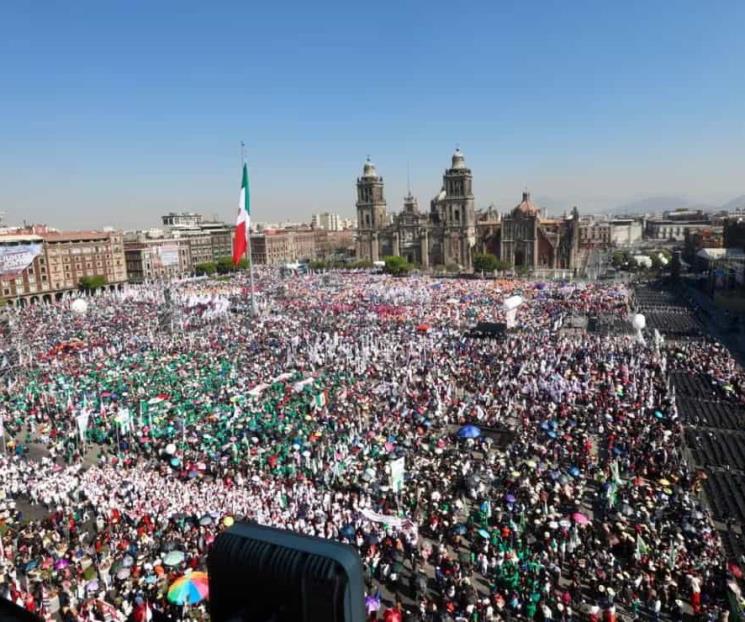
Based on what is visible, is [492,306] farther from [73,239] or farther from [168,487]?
[73,239]

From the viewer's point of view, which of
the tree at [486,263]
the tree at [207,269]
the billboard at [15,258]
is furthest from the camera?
the tree at [207,269]

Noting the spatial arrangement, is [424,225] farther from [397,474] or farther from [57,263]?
[397,474]

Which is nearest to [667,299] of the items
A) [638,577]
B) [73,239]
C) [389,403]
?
[389,403]

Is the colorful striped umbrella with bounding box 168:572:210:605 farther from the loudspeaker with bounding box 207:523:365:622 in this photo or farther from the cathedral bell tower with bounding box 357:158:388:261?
the cathedral bell tower with bounding box 357:158:388:261

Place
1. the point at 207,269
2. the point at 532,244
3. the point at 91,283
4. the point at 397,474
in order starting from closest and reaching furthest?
the point at 397,474 < the point at 91,283 < the point at 532,244 < the point at 207,269

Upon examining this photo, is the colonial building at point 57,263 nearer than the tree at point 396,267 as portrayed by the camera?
Yes

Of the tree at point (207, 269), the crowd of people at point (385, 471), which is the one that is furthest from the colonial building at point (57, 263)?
the crowd of people at point (385, 471)

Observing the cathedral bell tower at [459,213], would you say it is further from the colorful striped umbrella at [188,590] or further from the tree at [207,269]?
the colorful striped umbrella at [188,590]

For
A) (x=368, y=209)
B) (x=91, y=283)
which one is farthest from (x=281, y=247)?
(x=91, y=283)
